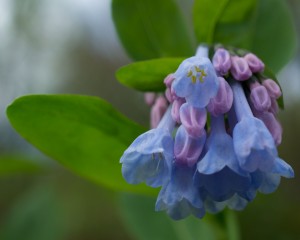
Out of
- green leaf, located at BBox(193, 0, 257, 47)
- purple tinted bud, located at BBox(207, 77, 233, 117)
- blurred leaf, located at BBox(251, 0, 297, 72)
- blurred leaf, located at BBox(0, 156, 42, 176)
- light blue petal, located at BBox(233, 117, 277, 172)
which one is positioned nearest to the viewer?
light blue petal, located at BBox(233, 117, 277, 172)

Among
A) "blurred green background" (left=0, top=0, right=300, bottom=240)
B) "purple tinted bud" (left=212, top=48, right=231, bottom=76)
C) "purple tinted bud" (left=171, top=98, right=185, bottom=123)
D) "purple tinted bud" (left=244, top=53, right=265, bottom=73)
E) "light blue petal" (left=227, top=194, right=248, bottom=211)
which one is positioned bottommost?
"blurred green background" (left=0, top=0, right=300, bottom=240)

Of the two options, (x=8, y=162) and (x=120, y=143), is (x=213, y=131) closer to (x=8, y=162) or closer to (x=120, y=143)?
(x=120, y=143)

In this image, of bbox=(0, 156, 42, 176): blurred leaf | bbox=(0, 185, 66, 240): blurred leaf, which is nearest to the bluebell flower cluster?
bbox=(0, 156, 42, 176): blurred leaf

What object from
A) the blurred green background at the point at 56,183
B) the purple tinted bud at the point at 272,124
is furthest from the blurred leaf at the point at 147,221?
the purple tinted bud at the point at 272,124

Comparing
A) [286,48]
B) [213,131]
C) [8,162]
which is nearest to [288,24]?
[286,48]

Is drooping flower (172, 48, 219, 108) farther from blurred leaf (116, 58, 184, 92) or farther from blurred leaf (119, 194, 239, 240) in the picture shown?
blurred leaf (119, 194, 239, 240)

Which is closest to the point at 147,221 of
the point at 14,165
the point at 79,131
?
the point at 14,165

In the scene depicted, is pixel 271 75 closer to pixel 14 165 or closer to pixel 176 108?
pixel 176 108
